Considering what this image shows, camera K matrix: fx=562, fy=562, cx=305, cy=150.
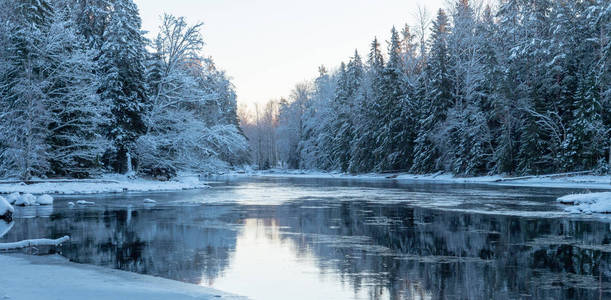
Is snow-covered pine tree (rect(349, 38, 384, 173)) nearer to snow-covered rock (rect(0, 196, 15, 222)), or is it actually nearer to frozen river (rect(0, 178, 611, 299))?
frozen river (rect(0, 178, 611, 299))

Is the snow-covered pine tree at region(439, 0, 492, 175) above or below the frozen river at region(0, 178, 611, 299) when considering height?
above

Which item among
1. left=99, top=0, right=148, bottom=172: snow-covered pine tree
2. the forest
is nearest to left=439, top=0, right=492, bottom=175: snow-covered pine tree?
the forest

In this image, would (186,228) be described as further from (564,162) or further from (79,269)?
(564,162)

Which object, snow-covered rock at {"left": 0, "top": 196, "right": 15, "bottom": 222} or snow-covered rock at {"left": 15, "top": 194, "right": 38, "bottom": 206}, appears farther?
snow-covered rock at {"left": 15, "top": 194, "right": 38, "bottom": 206}

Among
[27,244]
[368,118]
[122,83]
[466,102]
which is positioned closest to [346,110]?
[368,118]

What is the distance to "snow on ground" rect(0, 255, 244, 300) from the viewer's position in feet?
25.5

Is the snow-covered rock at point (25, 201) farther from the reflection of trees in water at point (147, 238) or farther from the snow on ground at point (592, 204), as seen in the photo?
the snow on ground at point (592, 204)

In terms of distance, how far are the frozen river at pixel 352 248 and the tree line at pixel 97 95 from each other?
1313 centimetres

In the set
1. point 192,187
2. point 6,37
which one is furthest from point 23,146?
point 192,187

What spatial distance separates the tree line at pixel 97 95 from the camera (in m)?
33.6

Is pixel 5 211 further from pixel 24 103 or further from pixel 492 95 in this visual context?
pixel 492 95

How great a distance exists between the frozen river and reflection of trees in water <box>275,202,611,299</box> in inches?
1.0

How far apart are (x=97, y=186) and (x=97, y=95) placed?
6.02 meters

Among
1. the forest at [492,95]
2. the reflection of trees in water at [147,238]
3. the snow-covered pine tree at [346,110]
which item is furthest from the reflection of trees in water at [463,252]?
the snow-covered pine tree at [346,110]
